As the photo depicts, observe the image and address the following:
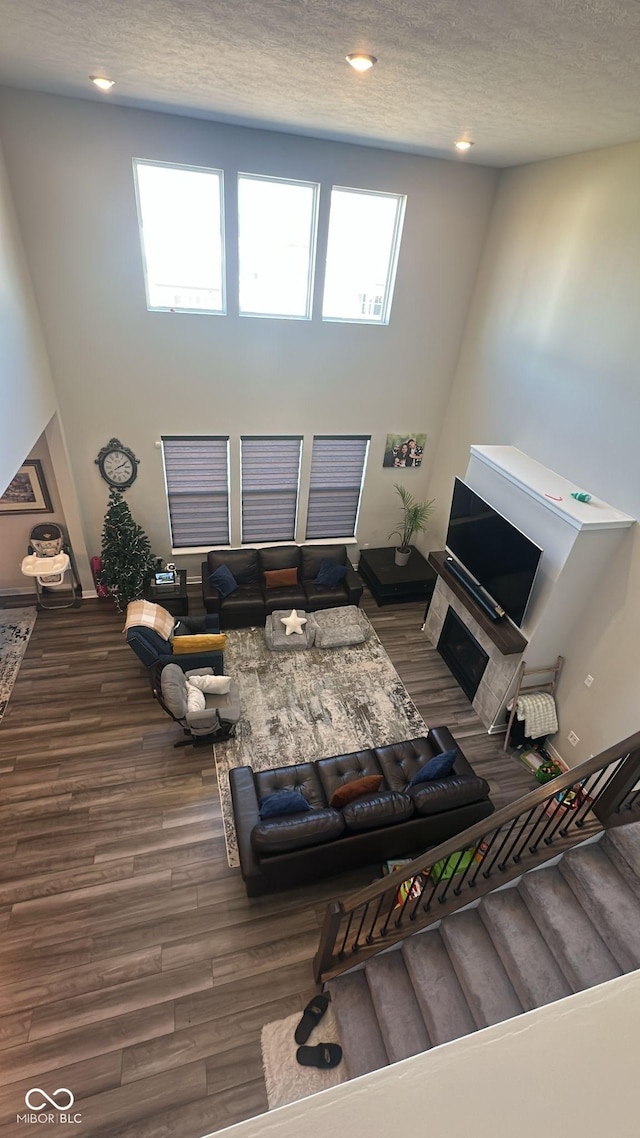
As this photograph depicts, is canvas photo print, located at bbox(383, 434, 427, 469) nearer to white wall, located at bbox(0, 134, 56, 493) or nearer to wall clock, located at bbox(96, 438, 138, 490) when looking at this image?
wall clock, located at bbox(96, 438, 138, 490)

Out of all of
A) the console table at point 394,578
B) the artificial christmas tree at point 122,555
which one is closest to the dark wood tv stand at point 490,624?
the console table at point 394,578

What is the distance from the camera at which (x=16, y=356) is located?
4.65 meters

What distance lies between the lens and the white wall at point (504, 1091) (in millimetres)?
800

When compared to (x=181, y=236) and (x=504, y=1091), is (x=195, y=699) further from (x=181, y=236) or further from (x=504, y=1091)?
(x=181, y=236)

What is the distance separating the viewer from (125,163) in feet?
16.3

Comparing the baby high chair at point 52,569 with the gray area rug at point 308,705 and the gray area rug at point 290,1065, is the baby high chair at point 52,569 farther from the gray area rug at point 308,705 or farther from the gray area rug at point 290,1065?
the gray area rug at point 290,1065

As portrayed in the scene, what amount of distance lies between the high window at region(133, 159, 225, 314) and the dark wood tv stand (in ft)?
13.7

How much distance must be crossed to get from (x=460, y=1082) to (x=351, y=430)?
22.5 ft

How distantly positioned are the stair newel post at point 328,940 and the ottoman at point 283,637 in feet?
11.2

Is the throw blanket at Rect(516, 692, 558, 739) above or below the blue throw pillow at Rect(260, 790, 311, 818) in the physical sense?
below

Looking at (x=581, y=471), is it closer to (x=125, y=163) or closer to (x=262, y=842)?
(x=262, y=842)

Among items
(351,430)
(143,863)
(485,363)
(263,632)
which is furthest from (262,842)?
(485,363)

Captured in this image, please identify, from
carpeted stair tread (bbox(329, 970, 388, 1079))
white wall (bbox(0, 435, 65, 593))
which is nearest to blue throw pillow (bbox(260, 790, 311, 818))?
carpeted stair tread (bbox(329, 970, 388, 1079))

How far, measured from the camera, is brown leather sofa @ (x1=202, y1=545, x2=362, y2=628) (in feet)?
22.3
